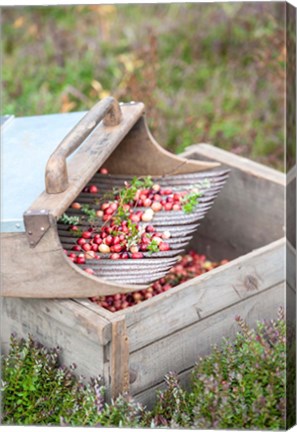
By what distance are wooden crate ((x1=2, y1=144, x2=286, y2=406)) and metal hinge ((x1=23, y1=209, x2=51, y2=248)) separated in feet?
0.57

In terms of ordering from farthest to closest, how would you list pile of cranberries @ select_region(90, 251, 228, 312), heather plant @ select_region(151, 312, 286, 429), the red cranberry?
the red cranberry
pile of cranberries @ select_region(90, 251, 228, 312)
heather plant @ select_region(151, 312, 286, 429)

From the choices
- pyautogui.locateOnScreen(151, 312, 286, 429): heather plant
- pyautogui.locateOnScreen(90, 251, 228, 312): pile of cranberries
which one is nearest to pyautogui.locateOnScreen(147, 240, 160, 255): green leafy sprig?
pyautogui.locateOnScreen(90, 251, 228, 312): pile of cranberries

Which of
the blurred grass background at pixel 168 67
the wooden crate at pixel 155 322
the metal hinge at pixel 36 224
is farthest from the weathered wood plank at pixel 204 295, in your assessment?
the blurred grass background at pixel 168 67

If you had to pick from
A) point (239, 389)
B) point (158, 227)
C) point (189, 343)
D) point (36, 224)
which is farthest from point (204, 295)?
point (36, 224)

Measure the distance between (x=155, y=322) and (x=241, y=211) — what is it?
0.76 m

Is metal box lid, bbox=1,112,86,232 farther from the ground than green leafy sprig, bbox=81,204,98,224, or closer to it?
farther from the ground

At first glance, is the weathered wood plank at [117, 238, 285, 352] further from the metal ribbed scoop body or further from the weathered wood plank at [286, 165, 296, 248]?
the weathered wood plank at [286, 165, 296, 248]

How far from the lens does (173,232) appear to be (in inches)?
81.6

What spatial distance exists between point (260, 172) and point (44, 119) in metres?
0.63

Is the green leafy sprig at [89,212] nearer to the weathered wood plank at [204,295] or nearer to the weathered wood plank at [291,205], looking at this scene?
the weathered wood plank at [204,295]

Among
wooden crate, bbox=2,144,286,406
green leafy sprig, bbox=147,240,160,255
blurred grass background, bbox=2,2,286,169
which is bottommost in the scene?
blurred grass background, bbox=2,2,286,169

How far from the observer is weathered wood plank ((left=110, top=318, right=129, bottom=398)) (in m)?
1.81

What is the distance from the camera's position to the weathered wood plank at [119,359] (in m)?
1.81

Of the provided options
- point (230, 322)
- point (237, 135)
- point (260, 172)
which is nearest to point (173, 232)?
point (230, 322)
